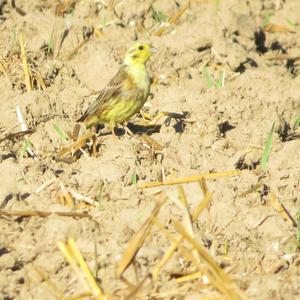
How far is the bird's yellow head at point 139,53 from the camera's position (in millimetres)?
8250

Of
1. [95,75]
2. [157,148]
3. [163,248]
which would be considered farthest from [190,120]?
[163,248]

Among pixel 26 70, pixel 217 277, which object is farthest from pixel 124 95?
pixel 217 277

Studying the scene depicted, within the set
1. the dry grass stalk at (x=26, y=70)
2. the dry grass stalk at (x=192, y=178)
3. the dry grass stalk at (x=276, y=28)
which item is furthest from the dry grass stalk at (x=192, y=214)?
the dry grass stalk at (x=276, y=28)

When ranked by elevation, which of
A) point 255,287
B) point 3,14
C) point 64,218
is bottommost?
point 255,287

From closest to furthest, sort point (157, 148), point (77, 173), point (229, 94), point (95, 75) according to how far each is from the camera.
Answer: point (77, 173) < point (157, 148) < point (229, 94) < point (95, 75)

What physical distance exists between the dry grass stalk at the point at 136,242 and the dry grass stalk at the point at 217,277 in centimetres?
35

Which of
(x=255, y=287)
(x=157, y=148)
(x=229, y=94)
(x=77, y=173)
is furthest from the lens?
(x=229, y=94)

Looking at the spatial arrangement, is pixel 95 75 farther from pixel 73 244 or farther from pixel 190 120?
pixel 73 244

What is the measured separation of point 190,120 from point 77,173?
1387 mm

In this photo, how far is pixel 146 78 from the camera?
8.11m

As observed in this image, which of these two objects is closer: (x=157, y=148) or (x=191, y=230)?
(x=191, y=230)

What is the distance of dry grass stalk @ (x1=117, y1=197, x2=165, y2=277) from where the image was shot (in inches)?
219

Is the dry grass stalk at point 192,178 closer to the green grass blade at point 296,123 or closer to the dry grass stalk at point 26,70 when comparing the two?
the green grass blade at point 296,123

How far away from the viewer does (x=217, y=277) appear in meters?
5.34
